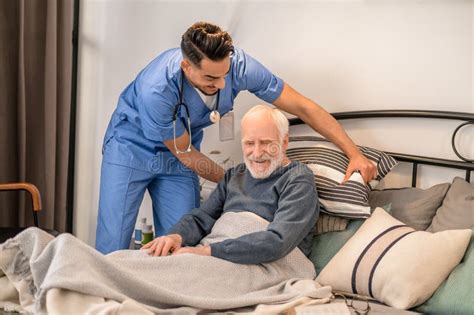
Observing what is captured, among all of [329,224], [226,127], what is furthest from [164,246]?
[226,127]

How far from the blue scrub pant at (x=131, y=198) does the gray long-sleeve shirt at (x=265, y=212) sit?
289mm

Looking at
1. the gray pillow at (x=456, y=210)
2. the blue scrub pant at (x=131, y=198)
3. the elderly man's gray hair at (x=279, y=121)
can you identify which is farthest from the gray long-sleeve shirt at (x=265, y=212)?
the gray pillow at (x=456, y=210)

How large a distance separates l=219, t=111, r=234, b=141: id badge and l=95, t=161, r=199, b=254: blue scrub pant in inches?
10.1

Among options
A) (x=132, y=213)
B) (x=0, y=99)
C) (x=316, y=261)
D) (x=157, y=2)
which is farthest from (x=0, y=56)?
(x=316, y=261)

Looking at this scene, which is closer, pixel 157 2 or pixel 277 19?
pixel 277 19

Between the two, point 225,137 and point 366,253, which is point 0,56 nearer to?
point 225,137

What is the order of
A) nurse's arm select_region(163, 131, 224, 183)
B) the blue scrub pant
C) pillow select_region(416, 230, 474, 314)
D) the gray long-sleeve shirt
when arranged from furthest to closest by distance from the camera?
the blue scrub pant < nurse's arm select_region(163, 131, 224, 183) < the gray long-sleeve shirt < pillow select_region(416, 230, 474, 314)

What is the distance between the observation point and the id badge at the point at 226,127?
2752mm

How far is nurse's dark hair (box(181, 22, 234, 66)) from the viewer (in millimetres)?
2129

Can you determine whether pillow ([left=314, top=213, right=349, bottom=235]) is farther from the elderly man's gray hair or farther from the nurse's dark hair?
the nurse's dark hair

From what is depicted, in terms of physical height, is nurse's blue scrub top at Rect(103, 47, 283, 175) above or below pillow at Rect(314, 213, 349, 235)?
above

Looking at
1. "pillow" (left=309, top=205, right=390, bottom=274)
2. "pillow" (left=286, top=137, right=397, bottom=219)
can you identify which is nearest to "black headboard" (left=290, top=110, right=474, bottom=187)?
"pillow" (left=286, top=137, right=397, bottom=219)

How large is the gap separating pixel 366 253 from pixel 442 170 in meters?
0.57

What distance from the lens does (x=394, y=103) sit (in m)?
2.47
